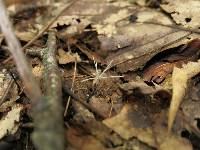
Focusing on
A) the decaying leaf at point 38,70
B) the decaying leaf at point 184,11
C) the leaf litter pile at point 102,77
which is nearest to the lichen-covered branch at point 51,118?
the leaf litter pile at point 102,77

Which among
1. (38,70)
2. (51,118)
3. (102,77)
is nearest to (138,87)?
(102,77)

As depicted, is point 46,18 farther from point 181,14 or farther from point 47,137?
point 47,137

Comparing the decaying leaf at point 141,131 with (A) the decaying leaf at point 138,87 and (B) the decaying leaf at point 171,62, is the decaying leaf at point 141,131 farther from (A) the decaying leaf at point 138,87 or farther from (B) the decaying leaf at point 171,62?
(B) the decaying leaf at point 171,62

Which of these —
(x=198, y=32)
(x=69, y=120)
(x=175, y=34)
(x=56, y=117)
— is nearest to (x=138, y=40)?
(x=175, y=34)

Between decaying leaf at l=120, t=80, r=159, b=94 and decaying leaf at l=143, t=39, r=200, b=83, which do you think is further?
decaying leaf at l=143, t=39, r=200, b=83

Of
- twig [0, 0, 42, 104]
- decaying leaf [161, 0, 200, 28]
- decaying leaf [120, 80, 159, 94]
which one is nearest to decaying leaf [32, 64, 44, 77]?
twig [0, 0, 42, 104]

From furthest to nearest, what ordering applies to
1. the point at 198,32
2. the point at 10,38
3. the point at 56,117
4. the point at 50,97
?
the point at 198,32, the point at 10,38, the point at 50,97, the point at 56,117

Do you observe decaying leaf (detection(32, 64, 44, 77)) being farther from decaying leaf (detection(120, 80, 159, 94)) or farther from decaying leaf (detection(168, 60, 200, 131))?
decaying leaf (detection(168, 60, 200, 131))
